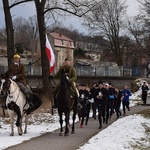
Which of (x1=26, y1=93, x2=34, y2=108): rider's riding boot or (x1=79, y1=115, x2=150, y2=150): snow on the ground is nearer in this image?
(x1=79, y1=115, x2=150, y2=150): snow on the ground

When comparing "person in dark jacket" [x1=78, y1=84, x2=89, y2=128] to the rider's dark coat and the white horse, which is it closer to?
the white horse

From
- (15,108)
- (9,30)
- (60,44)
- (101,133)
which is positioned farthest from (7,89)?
(60,44)

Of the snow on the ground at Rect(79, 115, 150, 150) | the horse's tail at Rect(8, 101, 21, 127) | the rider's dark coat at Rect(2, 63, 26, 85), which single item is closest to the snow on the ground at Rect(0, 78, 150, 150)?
the snow on the ground at Rect(79, 115, 150, 150)

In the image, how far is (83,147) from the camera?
1253 cm

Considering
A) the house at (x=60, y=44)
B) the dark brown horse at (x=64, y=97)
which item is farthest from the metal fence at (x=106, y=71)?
the house at (x=60, y=44)

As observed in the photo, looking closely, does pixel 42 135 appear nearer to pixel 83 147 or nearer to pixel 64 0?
pixel 83 147

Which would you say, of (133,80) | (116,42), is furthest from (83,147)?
(116,42)

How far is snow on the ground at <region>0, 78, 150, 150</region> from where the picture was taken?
13.2m

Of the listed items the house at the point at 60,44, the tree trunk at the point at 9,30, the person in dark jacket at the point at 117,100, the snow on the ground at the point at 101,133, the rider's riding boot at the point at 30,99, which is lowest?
the snow on the ground at the point at 101,133

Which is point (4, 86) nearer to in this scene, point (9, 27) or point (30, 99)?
point (30, 99)

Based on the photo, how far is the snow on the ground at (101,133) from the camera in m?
13.2

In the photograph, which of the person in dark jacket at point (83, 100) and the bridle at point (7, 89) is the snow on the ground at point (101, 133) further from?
the bridle at point (7, 89)

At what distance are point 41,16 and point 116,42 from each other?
162 ft

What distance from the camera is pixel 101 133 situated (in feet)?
52.2
